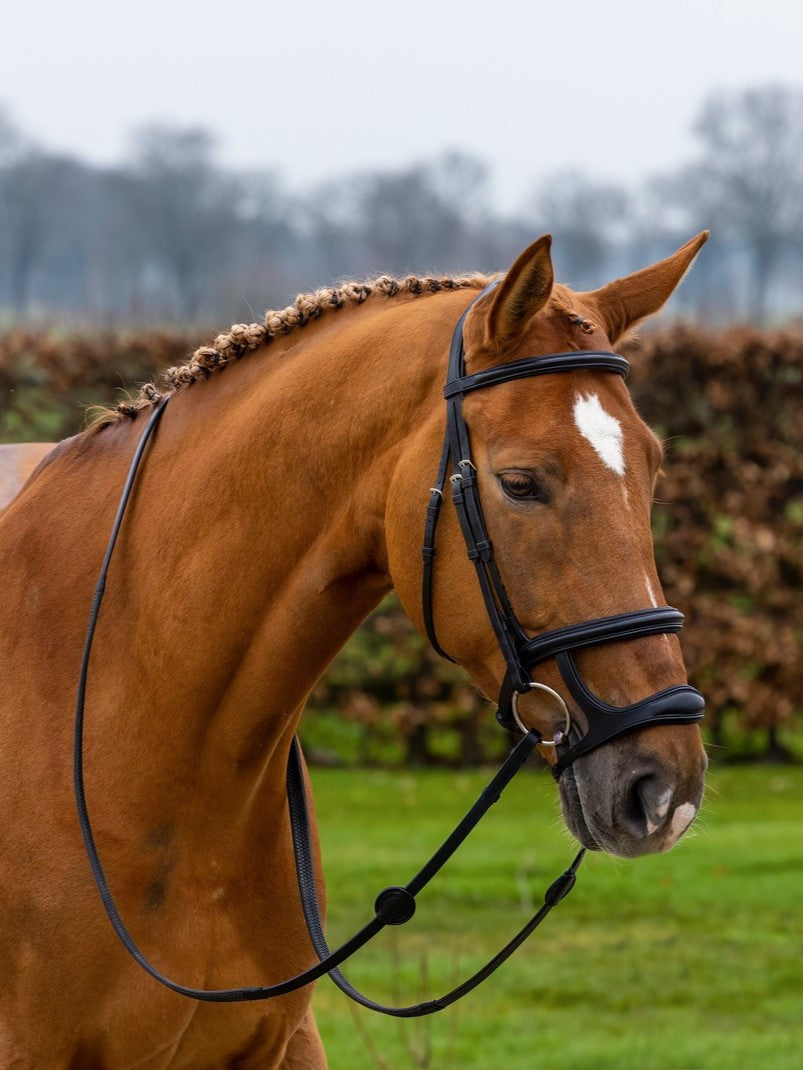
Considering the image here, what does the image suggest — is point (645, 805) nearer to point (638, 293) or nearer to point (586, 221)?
point (638, 293)

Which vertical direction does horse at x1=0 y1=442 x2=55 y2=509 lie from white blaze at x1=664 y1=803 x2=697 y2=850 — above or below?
above

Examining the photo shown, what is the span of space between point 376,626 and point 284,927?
6.41 metres

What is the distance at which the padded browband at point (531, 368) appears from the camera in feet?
7.73

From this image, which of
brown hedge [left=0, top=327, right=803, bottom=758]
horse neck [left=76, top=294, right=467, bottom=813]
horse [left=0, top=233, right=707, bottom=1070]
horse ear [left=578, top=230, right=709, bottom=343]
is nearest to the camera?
horse [left=0, top=233, right=707, bottom=1070]

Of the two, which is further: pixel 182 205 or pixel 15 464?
pixel 182 205

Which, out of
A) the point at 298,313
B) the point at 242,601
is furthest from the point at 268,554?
the point at 298,313

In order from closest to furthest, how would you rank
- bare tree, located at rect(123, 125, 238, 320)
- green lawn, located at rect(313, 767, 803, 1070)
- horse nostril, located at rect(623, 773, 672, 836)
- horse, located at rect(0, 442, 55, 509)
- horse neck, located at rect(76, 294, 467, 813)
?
horse nostril, located at rect(623, 773, 672, 836) < horse neck, located at rect(76, 294, 467, 813) < horse, located at rect(0, 442, 55, 509) < green lawn, located at rect(313, 767, 803, 1070) < bare tree, located at rect(123, 125, 238, 320)

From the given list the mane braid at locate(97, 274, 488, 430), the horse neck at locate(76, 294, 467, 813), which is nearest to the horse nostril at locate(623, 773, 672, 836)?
the horse neck at locate(76, 294, 467, 813)

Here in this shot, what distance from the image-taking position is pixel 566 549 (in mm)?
2248

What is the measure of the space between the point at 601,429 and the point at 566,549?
0.74ft

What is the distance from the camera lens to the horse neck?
254 centimetres

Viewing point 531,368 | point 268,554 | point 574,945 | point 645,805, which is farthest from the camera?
point 574,945

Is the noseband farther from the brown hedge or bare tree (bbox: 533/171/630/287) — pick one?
bare tree (bbox: 533/171/630/287)

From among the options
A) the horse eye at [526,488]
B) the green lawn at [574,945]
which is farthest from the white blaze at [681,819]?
the green lawn at [574,945]
